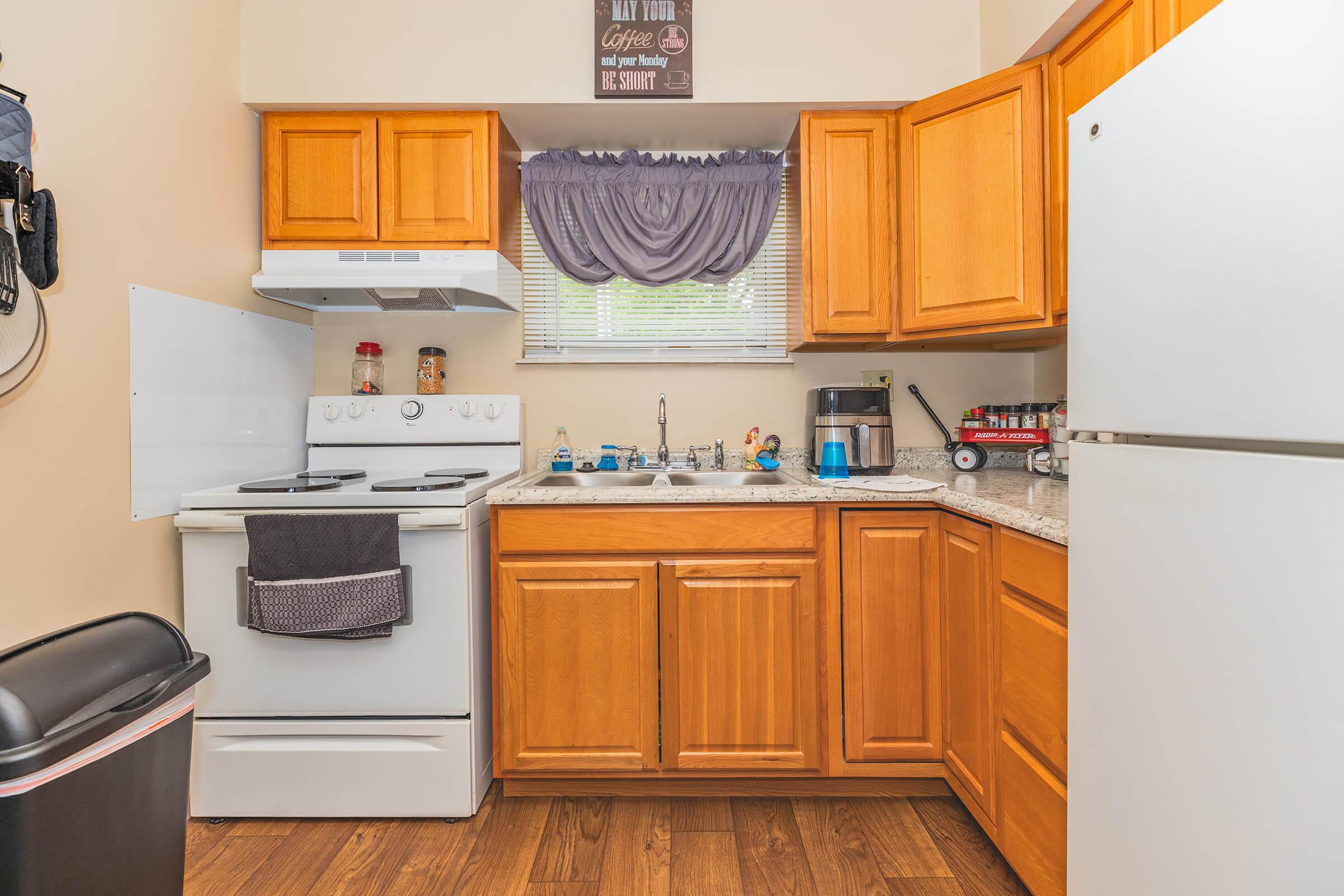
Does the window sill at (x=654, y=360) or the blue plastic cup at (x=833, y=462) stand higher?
the window sill at (x=654, y=360)

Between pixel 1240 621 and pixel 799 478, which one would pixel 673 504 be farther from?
pixel 1240 621

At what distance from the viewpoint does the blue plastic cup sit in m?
2.05

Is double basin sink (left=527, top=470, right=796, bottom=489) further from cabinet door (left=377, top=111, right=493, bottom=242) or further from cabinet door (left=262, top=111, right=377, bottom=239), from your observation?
cabinet door (left=262, top=111, right=377, bottom=239)

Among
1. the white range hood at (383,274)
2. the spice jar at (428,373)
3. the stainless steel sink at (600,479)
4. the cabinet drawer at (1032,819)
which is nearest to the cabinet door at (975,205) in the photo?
the stainless steel sink at (600,479)

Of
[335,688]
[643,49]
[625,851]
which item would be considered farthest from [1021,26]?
[335,688]

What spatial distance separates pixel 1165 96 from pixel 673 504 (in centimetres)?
130

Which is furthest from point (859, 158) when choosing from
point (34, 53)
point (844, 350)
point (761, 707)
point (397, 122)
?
point (34, 53)

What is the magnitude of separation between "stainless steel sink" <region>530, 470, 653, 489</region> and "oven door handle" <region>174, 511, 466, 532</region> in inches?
23.1

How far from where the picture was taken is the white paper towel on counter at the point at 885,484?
1787mm

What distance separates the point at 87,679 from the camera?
886 mm

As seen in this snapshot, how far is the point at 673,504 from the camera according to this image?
179 centimetres

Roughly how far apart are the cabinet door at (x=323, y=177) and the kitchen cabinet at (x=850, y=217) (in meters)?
1.41

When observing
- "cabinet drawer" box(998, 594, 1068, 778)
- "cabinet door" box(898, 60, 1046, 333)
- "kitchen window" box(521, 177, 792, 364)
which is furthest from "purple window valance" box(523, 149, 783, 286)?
"cabinet drawer" box(998, 594, 1068, 778)

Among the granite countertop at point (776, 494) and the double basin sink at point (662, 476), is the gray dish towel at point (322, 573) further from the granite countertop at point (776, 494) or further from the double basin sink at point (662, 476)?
the double basin sink at point (662, 476)
